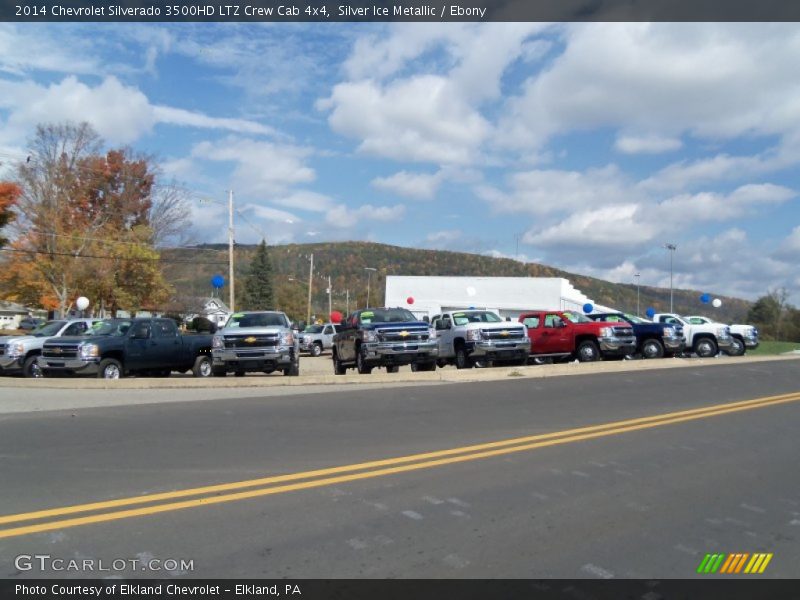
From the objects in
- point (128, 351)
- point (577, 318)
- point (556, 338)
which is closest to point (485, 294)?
point (577, 318)

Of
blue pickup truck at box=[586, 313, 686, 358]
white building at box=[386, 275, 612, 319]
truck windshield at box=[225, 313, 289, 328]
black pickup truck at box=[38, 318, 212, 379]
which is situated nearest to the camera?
black pickup truck at box=[38, 318, 212, 379]

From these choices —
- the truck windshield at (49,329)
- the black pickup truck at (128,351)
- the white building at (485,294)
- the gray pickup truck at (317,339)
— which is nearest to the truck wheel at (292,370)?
the black pickup truck at (128,351)

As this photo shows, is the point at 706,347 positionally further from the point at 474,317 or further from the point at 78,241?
the point at 78,241

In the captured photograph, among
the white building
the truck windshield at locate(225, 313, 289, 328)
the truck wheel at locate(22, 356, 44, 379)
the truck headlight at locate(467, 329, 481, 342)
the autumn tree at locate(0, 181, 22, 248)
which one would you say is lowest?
the truck wheel at locate(22, 356, 44, 379)

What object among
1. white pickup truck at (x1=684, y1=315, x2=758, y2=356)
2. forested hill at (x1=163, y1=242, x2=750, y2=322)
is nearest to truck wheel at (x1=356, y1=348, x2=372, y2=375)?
white pickup truck at (x1=684, y1=315, x2=758, y2=356)

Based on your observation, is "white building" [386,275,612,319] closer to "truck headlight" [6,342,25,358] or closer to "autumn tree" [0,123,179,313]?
"autumn tree" [0,123,179,313]

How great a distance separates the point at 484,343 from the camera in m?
19.5

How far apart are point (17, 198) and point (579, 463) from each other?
120ft

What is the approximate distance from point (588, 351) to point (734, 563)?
17420mm

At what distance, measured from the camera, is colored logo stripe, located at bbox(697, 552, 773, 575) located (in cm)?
491

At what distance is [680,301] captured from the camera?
99812 mm

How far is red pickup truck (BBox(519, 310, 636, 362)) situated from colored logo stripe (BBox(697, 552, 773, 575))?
55.2 ft

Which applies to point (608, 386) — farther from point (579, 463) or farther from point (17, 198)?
point (17, 198)

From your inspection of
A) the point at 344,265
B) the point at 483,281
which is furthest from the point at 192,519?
the point at 344,265
